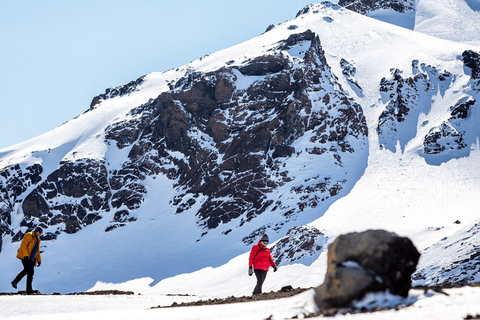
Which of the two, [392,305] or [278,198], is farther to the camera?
[278,198]

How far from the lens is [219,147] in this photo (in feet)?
272

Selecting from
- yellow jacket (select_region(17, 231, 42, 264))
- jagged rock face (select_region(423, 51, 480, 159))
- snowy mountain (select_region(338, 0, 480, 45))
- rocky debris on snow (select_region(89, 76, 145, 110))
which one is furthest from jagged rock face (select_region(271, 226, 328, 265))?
rocky debris on snow (select_region(89, 76, 145, 110))

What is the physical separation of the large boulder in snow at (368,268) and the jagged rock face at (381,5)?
141 meters

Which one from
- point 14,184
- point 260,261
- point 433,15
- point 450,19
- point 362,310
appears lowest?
point 14,184

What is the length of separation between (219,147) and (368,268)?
75195 millimetres

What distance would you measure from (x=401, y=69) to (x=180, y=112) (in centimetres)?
4068

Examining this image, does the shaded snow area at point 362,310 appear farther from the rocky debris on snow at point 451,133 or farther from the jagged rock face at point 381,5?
the jagged rock face at point 381,5

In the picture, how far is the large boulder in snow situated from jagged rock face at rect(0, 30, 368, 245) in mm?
59099

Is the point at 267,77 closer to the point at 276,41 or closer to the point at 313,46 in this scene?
the point at 313,46

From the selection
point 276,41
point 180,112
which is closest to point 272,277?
point 180,112

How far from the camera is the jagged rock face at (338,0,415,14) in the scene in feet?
449

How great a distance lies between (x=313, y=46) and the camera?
94.7m

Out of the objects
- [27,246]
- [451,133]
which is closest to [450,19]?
[451,133]

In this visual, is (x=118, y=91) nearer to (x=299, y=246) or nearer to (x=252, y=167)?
(x=252, y=167)
